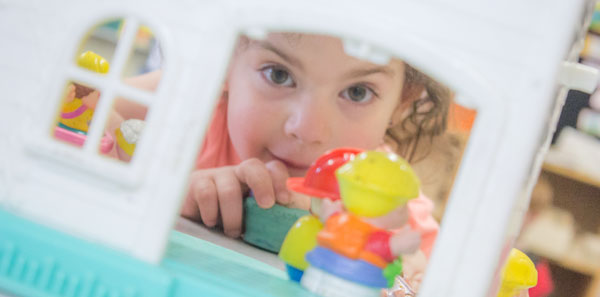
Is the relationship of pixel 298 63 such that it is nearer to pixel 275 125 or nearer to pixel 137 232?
pixel 275 125

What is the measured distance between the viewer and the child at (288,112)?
1.04 metres

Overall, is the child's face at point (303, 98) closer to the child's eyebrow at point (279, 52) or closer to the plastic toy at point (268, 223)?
the child's eyebrow at point (279, 52)

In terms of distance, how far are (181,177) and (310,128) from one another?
0.45 meters

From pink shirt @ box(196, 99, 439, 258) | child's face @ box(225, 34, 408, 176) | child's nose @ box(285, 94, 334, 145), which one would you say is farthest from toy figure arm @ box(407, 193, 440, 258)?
child's nose @ box(285, 94, 334, 145)

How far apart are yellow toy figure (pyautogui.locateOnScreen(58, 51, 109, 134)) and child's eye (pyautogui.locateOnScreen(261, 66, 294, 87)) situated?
0.95 feet

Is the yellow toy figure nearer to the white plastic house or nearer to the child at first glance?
the child

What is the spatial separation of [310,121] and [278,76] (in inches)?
6.0

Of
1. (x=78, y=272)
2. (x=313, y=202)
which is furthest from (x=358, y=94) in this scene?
(x=78, y=272)

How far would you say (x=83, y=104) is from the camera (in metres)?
1.12

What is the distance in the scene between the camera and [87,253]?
601 mm

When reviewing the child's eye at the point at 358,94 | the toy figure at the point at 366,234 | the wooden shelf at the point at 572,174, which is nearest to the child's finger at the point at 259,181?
the child's eye at the point at 358,94

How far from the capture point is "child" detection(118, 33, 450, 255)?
3.40 ft

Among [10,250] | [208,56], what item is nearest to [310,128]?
[208,56]

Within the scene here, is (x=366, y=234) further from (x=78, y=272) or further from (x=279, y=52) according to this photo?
(x=279, y=52)
